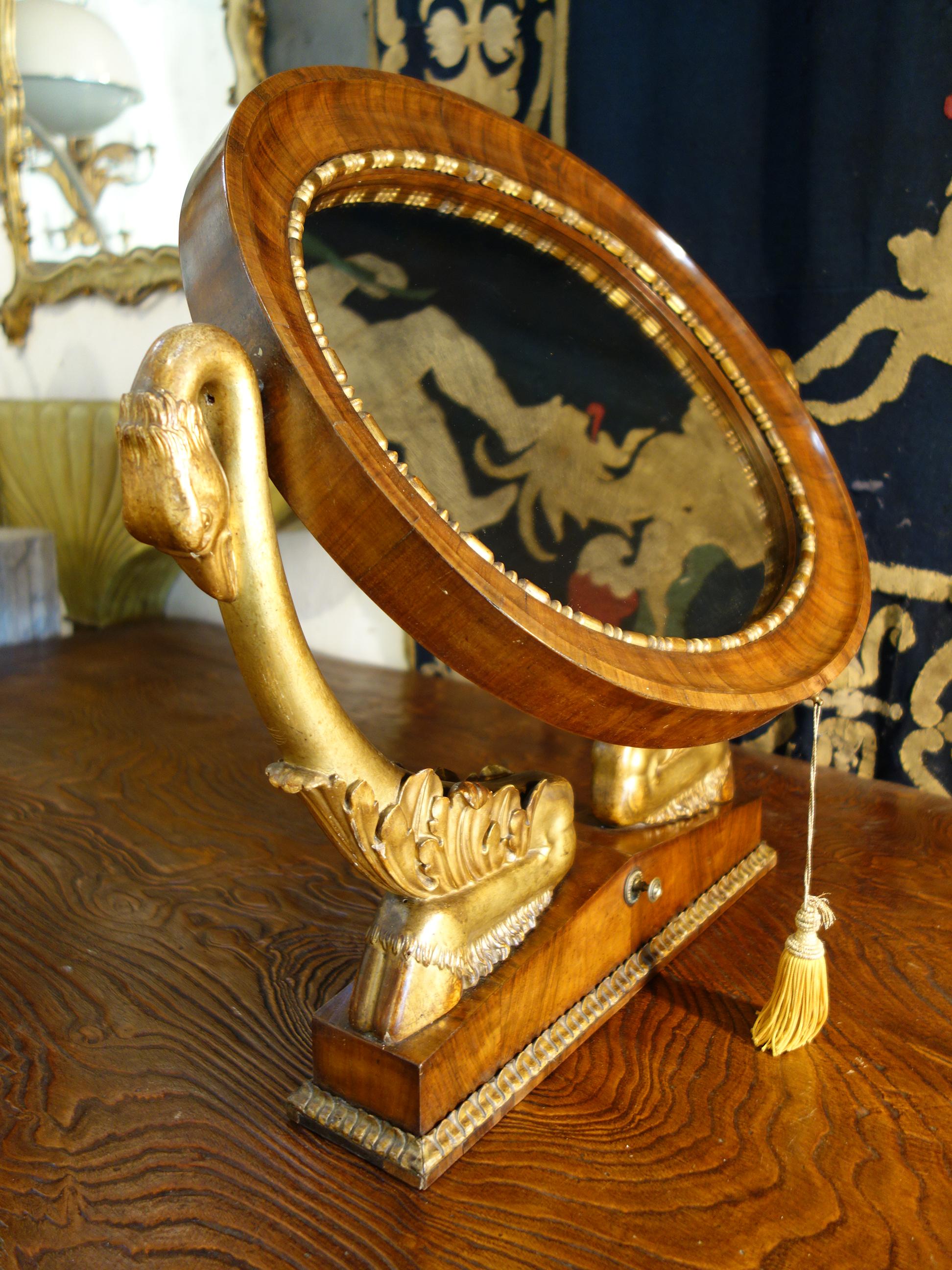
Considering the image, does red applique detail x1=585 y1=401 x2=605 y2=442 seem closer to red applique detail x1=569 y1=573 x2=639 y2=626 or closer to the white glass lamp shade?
red applique detail x1=569 y1=573 x2=639 y2=626

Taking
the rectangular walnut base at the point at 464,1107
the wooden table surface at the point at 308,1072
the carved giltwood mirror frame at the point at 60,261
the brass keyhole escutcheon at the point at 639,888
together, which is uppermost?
the carved giltwood mirror frame at the point at 60,261

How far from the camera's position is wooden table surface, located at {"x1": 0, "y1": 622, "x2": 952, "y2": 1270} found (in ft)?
1.46

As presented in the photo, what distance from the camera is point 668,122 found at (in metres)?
1.14

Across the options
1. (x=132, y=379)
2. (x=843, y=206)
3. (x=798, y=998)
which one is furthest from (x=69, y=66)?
(x=798, y=998)

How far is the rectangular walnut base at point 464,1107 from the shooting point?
1.57 feet

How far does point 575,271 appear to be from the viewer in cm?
73

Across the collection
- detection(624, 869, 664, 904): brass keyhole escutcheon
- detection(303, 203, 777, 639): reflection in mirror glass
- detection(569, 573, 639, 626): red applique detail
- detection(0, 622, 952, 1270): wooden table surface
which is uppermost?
detection(303, 203, 777, 639): reflection in mirror glass

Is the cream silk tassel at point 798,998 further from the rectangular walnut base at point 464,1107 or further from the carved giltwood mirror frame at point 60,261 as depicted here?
the carved giltwood mirror frame at point 60,261

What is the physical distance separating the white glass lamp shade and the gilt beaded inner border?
1523 millimetres

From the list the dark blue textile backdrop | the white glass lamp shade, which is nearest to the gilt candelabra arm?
the dark blue textile backdrop

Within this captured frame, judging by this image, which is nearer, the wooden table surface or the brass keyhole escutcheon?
the wooden table surface

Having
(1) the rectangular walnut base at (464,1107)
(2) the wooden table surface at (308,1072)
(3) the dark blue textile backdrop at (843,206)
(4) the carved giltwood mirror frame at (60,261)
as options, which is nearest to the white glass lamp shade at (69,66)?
(4) the carved giltwood mirror frame at (60,261)

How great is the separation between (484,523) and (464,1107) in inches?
12.1

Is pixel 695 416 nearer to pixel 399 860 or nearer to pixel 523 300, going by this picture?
pixel 523 300
